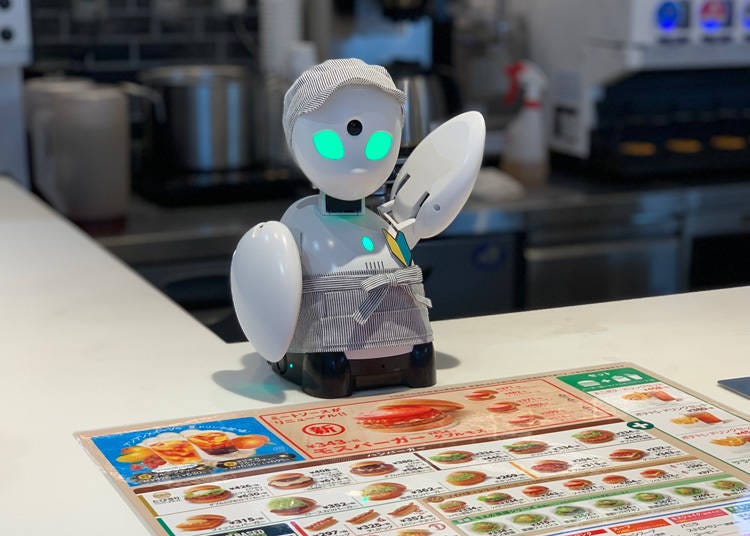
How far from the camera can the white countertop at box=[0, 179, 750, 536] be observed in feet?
3.05

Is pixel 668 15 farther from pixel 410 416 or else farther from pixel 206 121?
pixel 410 416

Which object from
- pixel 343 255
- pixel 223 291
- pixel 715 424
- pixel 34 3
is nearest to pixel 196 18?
pixel 34 3

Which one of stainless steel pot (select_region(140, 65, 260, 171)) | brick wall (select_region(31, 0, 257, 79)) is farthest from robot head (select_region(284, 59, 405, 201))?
brick wall (select_region(31, 0, 257, 79))

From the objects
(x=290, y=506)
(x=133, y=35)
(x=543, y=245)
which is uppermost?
(x=133, y=35)

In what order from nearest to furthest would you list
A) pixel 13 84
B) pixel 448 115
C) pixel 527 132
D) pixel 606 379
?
pixel 606 379 → pixel 13 84 → pixel 448 115 → pixel 527 132

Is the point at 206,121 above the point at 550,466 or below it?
above

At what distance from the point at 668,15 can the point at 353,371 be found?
6.67ft

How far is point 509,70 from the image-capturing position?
2.99 m

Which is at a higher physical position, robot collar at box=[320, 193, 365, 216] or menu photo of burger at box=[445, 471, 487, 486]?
robot collar at box=[320, 193, 365, 216]

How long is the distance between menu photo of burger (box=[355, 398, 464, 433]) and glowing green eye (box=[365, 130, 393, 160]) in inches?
9.1

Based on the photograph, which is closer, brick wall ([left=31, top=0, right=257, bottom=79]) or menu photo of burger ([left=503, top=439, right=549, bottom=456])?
menu photo of burger ([left=503, top=439, right=549, bottom=456])

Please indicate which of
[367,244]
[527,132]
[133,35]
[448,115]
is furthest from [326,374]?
[133,35]

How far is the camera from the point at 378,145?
42.6 inches

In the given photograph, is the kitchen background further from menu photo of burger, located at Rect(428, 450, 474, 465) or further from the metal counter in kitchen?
menu photo of burger, located at Rect(428, 450, 474, 465)
